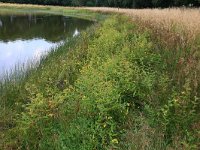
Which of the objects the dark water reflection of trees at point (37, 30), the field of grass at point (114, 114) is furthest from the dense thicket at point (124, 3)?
the field of grass at point (114, 114)

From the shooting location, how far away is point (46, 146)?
18.2 ft

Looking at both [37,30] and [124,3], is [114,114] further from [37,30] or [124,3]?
[124,3]

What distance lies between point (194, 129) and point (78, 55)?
23.4 feet

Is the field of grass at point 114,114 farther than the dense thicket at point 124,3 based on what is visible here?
No

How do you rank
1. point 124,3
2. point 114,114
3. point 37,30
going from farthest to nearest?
point 124,3 → point 37,30 → point 114,114

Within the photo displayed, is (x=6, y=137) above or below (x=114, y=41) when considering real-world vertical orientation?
below

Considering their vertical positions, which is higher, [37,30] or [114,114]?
[114,114]

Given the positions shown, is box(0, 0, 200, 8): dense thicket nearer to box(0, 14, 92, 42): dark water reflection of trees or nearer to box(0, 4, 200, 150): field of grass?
box(0, 14, 92, 42): dark water reflection of trees

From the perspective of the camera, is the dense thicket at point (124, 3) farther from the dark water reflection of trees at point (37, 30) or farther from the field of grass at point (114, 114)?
the field of grass at point (114, 114)

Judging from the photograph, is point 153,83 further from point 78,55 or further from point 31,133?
point 78,55

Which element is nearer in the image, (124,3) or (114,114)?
(114,114)

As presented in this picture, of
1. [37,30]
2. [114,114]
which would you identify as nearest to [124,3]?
[37,30]

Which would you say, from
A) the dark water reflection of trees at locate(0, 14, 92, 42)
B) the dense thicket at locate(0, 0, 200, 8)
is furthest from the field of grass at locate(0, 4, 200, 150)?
the dense thicket at locate(0, 0, 200, 8)

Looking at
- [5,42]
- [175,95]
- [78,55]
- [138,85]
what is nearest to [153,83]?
[138,85]
